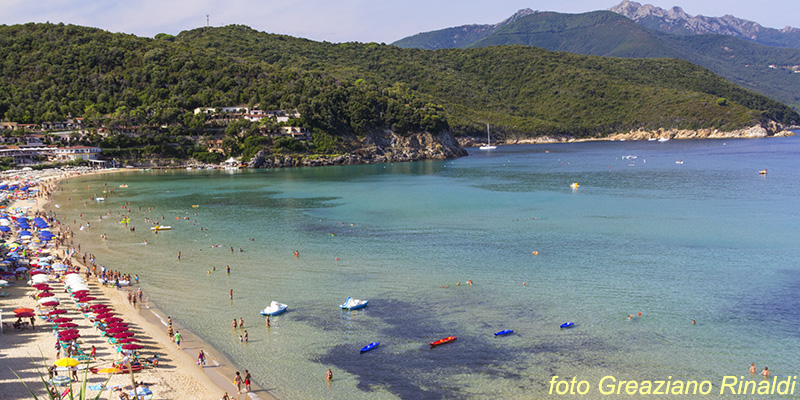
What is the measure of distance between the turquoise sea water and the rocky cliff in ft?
176

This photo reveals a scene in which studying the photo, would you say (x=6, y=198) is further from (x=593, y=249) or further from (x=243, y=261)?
(x=593, y=249)

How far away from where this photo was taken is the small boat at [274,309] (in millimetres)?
31391

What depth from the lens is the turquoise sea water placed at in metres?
24.9

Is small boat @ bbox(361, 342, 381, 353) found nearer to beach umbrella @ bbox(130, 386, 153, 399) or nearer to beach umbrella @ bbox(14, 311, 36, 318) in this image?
beach umbrella @ bbox(130, 386, 153, 399)

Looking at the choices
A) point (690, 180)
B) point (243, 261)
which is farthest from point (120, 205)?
point (690, 180)

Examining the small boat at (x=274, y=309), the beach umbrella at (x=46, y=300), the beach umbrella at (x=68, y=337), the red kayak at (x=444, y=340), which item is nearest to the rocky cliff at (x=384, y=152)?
the beach umbrella at (x=46, y=300)

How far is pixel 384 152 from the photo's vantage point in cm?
15188

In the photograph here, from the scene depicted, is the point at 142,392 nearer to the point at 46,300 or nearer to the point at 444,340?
the point at 444,340

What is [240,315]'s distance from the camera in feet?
104

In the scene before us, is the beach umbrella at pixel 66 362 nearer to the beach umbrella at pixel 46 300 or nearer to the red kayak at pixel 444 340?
the beach umbrella at pixel 46 300

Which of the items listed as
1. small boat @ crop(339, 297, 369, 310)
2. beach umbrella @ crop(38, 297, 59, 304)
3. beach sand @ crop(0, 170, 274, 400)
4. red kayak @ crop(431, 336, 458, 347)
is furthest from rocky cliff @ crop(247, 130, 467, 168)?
red kayak @ crop(431, 336, 458, 347)

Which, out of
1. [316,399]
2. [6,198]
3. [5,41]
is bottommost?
[316,399]

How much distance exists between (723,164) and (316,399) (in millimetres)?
117628

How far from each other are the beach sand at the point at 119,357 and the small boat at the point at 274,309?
13.8 feet
